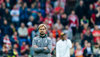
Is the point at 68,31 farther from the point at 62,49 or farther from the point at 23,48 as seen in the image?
the point at 62,49

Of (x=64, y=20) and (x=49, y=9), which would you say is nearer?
(x=64, y=20)

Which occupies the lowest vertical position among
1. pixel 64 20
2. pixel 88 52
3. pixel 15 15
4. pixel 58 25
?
pixel 88 52

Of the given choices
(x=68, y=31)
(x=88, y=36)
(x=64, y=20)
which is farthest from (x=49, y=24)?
(x=88, y=36)

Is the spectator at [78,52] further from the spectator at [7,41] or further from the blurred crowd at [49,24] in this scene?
the spectator at [7,41]

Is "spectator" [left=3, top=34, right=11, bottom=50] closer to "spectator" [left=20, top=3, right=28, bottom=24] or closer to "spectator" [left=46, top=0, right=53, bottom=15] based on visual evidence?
"spectator" [left=20, top=3, right=28, bottom=24]

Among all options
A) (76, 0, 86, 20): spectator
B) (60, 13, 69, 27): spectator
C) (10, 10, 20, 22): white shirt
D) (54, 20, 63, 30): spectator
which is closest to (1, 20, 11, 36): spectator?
(10, 10, 20, 22): white shirt

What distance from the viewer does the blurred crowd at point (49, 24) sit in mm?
20594

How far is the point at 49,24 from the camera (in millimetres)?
22062

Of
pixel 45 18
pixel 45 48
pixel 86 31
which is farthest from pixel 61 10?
pixel 45 48

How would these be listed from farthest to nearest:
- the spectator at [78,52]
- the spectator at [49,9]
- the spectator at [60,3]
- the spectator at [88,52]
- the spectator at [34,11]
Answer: the spectator at [60,3]
the spectator at [49,9]
the spectator at [34,11]
the spectator at [78,52]
the spectator at [88,52]

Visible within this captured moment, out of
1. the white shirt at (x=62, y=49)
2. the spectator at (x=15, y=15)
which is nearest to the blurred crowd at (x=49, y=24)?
the spectator at (x=15, y=15)

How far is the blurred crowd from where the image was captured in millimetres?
20594

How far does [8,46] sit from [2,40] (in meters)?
0.60

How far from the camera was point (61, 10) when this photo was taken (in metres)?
23.4
